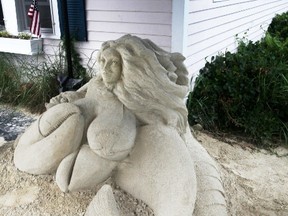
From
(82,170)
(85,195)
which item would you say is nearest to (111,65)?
(82,170)

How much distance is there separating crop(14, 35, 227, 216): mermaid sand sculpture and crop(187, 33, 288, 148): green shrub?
2.23 m

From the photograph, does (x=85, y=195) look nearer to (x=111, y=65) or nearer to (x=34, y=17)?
(x=111, y=65)

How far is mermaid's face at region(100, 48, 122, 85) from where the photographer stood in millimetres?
1586

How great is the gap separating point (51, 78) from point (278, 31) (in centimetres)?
550

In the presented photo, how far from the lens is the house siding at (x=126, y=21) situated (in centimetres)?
410

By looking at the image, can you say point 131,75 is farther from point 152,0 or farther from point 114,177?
point 152,0

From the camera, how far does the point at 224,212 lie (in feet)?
5.29

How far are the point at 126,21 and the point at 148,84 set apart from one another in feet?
9.76

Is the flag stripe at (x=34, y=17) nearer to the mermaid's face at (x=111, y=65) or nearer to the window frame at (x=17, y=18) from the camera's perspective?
the window frame at (x=17, y=18)

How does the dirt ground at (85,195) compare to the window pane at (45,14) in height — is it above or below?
below

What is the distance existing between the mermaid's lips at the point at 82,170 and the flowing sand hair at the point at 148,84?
270mm

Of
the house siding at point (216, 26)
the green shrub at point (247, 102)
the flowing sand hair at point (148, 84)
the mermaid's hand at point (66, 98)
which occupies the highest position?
the flowing sand hair at point (148, 84)

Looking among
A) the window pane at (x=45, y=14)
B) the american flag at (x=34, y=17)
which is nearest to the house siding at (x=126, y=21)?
the american flag at (x=34, y=17)

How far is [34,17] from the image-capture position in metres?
4.59
